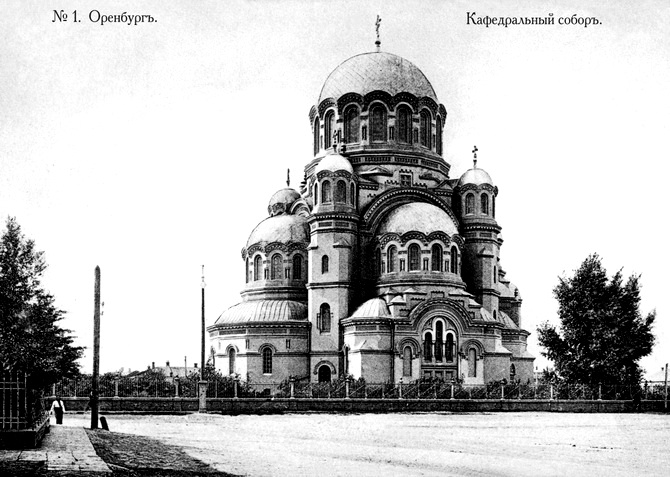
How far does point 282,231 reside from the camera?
6059 cm

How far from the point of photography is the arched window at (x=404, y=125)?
2382 inches

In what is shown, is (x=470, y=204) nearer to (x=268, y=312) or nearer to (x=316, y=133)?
(x=316, y=133)

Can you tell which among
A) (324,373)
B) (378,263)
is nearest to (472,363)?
(378,263)

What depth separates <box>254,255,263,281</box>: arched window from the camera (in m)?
61.0

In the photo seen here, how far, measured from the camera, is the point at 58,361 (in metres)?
31.9

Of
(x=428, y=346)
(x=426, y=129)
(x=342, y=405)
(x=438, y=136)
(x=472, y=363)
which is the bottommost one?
(x=342, y=405)

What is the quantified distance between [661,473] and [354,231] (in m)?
39.6

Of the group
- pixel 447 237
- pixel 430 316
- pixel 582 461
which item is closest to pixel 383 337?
pixel 430 316

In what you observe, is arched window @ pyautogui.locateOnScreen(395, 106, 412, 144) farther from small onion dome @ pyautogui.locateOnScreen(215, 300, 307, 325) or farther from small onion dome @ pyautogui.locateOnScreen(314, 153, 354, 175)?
small onion dome @ pyautogui.locateOnScreen(215, 300, 307, 325)

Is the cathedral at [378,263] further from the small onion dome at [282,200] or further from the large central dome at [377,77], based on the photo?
the small onion dome at [282,200]

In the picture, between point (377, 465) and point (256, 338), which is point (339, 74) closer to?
point (256, 338)

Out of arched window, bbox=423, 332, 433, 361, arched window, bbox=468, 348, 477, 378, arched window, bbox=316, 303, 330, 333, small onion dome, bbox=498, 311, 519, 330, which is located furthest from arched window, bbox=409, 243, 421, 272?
small onion dome, bbox=498, 311, 519, 330

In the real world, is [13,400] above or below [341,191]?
below

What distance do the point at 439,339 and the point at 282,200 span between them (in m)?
17.4
